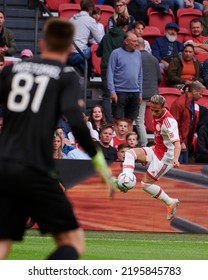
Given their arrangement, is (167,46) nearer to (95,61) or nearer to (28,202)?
(95,61)

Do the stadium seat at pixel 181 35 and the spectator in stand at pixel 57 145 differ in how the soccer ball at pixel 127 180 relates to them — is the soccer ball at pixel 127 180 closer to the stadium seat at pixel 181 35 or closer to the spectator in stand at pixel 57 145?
the spectator in stand at pixel 57 145

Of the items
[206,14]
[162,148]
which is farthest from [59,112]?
[206,14]

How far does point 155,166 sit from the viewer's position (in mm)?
16891

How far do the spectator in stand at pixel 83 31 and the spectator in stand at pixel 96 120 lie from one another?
2079mm

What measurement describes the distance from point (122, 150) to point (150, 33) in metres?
4.79

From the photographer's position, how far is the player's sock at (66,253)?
8023 mm

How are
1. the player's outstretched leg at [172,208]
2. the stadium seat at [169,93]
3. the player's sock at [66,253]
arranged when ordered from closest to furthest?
1. the player's sock at [66,253]
2. the player's outstretched leg at [172,208]
3. the stadium seat at [169,93]

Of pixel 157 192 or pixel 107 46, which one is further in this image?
pixel 107 46

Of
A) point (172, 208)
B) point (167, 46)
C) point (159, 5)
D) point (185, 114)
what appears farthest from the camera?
point (159, 5)

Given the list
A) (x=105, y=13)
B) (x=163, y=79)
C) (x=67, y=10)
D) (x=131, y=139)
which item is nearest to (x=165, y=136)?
(x=131, y=139)

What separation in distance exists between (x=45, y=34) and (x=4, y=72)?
44 centimetres

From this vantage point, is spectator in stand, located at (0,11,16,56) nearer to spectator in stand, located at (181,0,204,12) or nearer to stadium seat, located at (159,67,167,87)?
stadium seat, located at (159,67,167,87)

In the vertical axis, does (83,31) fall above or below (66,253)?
above

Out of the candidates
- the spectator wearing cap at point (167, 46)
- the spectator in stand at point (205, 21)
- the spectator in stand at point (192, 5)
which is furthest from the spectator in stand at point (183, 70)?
the spectator in stand at point (192, 5)
